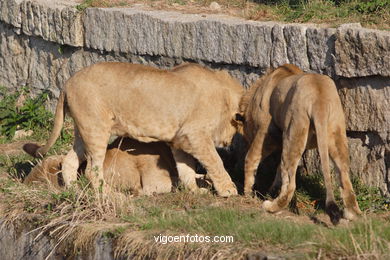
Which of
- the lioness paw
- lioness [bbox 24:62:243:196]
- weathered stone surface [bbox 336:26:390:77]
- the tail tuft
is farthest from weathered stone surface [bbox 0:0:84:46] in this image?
weathered stone surface [bbox 336:26:390:77]

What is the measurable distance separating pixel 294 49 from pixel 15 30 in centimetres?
534

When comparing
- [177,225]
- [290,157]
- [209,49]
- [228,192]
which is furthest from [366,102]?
[177,225]

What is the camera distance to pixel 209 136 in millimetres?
8688

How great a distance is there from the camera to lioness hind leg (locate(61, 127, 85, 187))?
9.03 metres

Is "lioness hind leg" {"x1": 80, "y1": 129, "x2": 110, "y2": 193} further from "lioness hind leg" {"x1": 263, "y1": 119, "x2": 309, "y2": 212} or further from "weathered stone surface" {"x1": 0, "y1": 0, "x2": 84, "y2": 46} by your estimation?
"weathered stone surface" {"x1": 0, "y1": 0, "x2": 84, "y2": 46}

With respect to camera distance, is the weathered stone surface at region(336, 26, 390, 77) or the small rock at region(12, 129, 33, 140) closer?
the weathered stone surface at region(336, 26, 390, 77)

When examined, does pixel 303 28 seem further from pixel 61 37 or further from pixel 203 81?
pixel 61 37

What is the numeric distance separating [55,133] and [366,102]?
127 inches

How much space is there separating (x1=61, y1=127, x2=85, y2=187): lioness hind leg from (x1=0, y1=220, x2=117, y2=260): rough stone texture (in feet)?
2.69

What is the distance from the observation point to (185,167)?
8.86 meters

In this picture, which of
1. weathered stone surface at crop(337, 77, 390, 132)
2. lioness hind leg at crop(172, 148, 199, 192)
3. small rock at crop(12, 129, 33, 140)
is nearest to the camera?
weathered stone surface at crop(337, 77, 390, 132)

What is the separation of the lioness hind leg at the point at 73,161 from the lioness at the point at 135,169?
92 millimetres

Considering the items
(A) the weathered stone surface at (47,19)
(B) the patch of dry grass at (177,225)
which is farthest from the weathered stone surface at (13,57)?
(B) the patch of dry grass at (177,225)

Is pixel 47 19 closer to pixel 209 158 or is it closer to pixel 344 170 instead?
pixel 209 158
